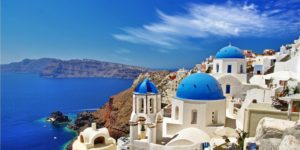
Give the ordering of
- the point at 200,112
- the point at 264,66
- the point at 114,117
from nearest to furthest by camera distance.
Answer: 1. the point at 200,112
2. the point at 264,66
3. the point at 114,117

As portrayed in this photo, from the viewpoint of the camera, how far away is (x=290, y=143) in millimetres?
6660

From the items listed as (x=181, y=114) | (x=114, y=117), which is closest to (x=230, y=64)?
(x=181, y=114)

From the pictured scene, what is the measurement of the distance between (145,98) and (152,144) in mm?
3899

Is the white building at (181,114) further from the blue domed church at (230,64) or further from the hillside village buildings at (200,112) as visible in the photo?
the blue domed church at (230,64)

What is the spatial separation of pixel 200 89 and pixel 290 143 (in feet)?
29.7

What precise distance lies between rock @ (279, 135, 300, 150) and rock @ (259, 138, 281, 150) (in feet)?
2.57

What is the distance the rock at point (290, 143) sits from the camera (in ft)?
21.4

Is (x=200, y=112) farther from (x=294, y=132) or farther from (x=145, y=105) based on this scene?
(x=294, y=132)

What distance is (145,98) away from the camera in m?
16.7

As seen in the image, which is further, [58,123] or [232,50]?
[58,123]

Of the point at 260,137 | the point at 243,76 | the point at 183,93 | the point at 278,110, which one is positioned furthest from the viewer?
the point at 243,76

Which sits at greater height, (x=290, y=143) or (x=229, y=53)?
(x=229, y=53)

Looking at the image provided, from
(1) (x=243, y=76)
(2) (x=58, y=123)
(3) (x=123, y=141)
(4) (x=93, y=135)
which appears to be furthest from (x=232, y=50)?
(2) (x=58, y=123)

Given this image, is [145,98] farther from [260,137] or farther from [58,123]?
[58,123]
